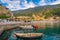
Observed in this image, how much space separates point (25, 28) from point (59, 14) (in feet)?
233

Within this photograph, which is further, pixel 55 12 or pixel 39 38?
pixel 55 12

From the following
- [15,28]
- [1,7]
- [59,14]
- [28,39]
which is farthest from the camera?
[59,14]

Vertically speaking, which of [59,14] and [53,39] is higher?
[53,39]

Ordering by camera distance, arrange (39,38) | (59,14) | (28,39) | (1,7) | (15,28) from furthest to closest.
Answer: (59,14) → (1,7) → (15,28) → (39,38) → (28,39)

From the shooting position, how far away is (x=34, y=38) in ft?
85.5

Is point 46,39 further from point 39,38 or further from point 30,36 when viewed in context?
point 30,36

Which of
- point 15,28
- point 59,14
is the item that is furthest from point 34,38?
point 59,14

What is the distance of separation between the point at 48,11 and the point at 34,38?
9038 cm

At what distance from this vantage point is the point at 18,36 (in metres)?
27.2

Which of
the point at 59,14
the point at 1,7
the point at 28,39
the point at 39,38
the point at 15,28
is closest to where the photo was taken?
the point at 28,39

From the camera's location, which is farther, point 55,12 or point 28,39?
point 55,12

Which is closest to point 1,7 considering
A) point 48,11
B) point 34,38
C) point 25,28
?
point 25,28

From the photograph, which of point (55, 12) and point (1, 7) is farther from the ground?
point (1, 7)

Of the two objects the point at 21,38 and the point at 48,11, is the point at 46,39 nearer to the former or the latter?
the point at 21,38
